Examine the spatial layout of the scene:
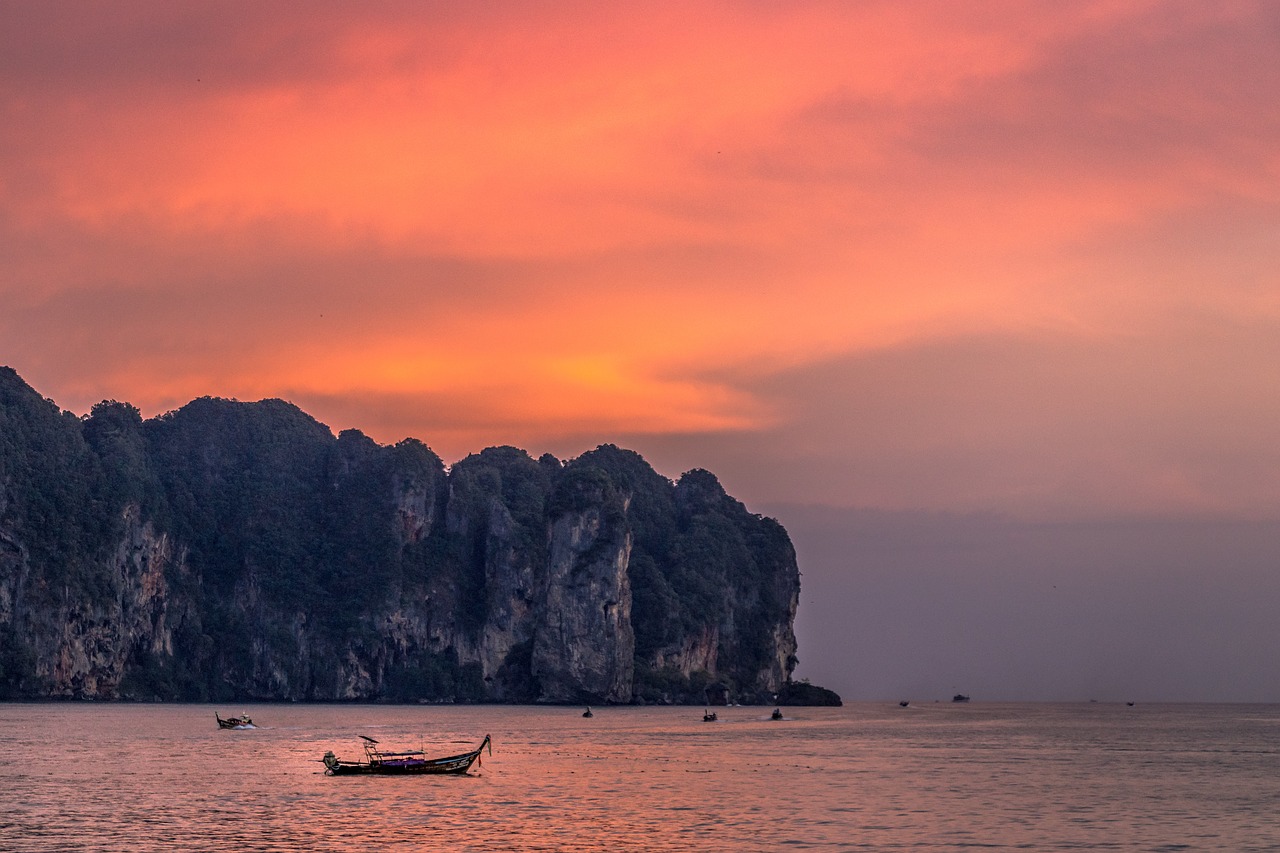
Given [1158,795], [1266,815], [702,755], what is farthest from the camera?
[702,755]

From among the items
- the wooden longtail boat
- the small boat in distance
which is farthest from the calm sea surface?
the small boat in distance

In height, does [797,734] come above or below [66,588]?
below

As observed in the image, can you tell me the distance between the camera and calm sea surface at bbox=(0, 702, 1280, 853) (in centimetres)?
4803

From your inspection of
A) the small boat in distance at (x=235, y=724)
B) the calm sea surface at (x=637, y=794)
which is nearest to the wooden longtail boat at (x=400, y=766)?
the calm sea surface at (x=637, y=794)

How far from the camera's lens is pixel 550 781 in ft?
230

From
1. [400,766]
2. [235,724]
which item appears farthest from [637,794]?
[235,724]

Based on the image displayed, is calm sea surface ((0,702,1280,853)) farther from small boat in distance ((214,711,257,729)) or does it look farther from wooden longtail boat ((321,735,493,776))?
small boat in distance ((214,711,257,729))

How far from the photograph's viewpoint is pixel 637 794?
2494 inches

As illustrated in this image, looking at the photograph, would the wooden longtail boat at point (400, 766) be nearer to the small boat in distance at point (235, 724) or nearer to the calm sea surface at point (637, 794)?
the calm sea surface at point (637, 794)

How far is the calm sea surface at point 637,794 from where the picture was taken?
48031mm

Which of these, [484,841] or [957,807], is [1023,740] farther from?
[484,841]

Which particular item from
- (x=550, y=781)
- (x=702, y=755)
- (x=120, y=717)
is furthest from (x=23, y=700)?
(x=550, y=781)

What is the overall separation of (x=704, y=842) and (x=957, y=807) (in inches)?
611

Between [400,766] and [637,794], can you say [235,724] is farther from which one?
[637,794]
